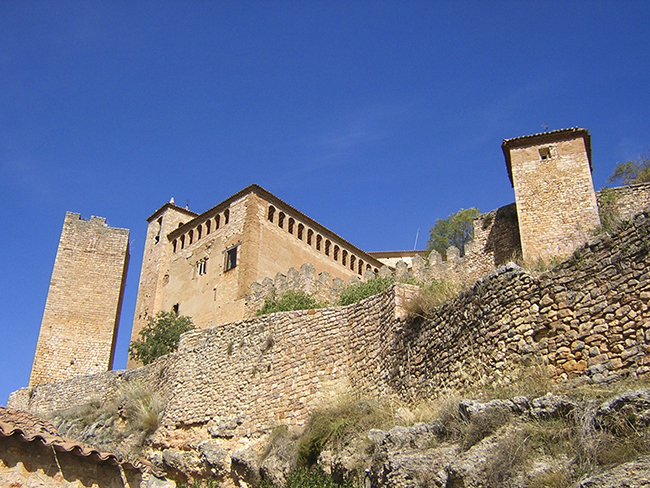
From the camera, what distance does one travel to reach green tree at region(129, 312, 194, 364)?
80.4ft

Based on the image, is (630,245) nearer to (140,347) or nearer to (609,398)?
(609,398)

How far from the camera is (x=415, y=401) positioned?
37.6ft

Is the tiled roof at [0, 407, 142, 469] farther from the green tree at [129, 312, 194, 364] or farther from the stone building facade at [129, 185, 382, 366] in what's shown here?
the stone building facade at [129, 185, 382, 366]

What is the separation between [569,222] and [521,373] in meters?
13.8

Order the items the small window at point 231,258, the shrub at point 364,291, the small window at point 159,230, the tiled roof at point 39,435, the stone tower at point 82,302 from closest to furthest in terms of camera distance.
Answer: the tiled roof at point 39,435, the shrub at point 364,291, the small window at point 231,258, the stone tower at point 82,302, the small window at point 159,230

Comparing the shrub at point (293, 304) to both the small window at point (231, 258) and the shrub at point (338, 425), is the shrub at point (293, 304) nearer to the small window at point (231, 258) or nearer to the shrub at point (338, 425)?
the small window at point (231, 258)

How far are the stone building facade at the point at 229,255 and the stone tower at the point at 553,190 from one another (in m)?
10.2

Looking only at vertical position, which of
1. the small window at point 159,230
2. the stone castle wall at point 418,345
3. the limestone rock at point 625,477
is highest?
the small window at point 159,230

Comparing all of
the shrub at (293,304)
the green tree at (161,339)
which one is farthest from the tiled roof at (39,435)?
the green tree at (161,339)

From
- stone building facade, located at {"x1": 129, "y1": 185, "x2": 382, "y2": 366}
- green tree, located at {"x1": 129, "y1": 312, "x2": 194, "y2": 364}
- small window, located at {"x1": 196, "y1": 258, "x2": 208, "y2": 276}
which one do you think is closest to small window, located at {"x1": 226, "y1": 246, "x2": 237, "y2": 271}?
stone building facade, located at {"x1": 129, "y1": 185, "x2": 382, "y2": 366}

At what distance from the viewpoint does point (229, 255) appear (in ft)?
94.1

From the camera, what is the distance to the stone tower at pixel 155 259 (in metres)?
32.1

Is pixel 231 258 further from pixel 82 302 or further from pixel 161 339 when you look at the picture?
pixel 82 302

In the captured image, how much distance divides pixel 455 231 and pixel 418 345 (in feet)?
79.6
